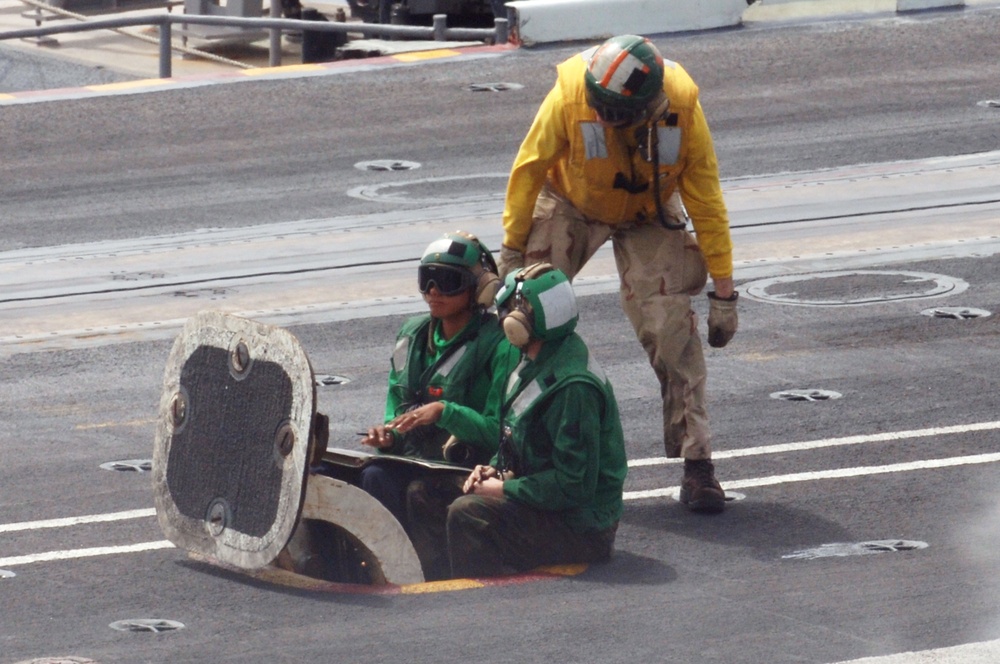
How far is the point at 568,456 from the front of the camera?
716cm

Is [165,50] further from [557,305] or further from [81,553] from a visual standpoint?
[557,305]

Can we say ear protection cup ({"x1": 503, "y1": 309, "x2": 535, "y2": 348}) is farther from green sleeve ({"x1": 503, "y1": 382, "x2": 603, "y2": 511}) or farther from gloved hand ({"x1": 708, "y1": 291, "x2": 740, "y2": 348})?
gloved hand ({"x1": 708, "y1": 291, "x2": 740, "y2": 348})

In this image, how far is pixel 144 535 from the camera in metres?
7.87

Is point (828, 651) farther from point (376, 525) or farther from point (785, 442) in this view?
point (785, 442)

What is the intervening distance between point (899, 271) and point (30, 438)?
5.73 meters

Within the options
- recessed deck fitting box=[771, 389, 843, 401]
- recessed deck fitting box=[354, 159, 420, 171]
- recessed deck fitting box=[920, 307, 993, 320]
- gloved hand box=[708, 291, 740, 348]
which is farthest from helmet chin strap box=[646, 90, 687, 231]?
recessed deck fitting box=[354, 159, 420, 171]

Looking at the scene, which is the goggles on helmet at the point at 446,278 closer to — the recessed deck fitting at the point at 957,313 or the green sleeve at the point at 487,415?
the green sleeve at the point at 487,415

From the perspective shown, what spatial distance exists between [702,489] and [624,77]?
5.86 ft

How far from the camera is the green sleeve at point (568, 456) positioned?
7.15 m

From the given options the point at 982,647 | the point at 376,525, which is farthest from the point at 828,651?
the point at 376,525

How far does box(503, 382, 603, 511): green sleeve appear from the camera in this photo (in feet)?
23.5

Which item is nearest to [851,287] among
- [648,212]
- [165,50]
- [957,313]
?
[957,313]

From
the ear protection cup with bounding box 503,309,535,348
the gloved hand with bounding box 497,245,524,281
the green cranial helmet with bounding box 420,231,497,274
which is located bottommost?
the ear protection cup with bounding box 503,309,535,348

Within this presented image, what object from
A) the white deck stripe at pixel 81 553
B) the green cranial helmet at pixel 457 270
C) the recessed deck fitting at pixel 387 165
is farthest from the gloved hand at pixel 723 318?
the recessed deck fitting at pixel 387 165
